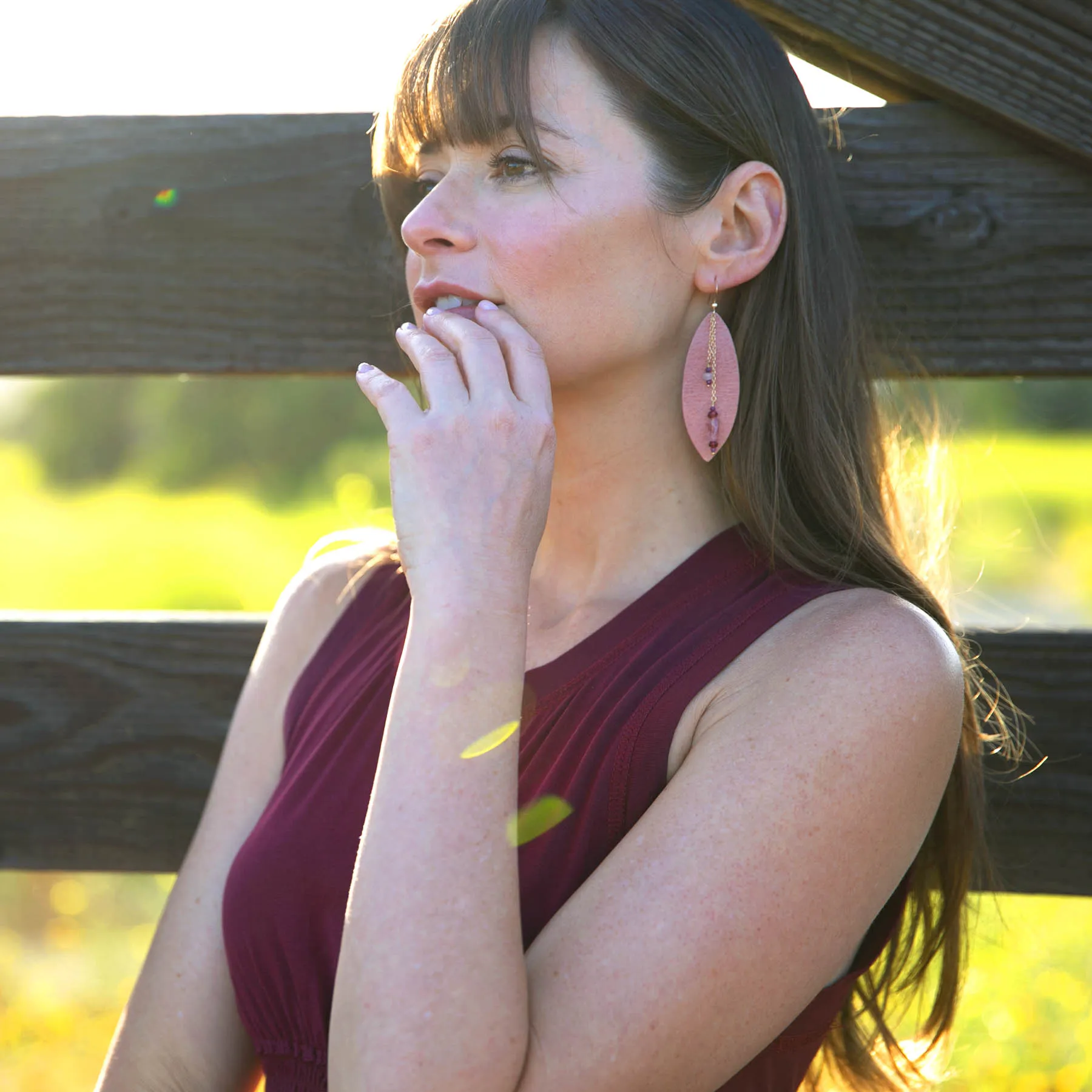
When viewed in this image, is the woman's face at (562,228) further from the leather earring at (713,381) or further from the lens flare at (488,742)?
the lens flare at (488,742)

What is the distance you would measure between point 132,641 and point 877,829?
124 centimetres

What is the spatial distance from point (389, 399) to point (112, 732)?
2.73 ft

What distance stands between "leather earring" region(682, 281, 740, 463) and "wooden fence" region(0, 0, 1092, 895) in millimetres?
295

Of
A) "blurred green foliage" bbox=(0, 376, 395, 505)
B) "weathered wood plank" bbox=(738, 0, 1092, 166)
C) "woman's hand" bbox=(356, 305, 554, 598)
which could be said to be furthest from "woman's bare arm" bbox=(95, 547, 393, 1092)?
"blurred green foliage" bbox=(0, 376, 395, 505)

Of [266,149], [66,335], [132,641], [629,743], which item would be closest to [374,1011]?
[629,743]

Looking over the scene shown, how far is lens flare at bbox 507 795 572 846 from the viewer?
1576 mm

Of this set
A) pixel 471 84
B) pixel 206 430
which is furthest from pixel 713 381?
pixel 206 430

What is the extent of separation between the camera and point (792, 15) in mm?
1757

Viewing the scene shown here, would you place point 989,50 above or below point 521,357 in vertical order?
above

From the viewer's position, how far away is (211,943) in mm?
1773

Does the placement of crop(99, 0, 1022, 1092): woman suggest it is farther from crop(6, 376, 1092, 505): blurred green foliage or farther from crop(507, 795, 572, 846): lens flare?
crop(6, 376, 1092, 505): blurred green foliage

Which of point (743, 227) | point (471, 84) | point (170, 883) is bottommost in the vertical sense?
point (170, 883)

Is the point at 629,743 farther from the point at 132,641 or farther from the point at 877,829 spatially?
the point at 132,641

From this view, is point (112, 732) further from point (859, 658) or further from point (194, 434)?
point (194, 434)
